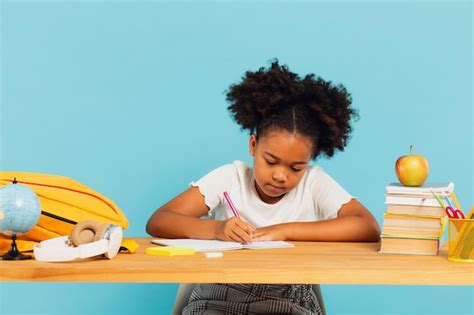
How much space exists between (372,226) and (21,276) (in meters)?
1.06

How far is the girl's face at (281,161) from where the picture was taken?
2506 mm

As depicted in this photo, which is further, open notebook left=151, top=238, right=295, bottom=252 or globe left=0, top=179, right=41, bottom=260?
open notebook left=151, top=238, right=295, bottom=252

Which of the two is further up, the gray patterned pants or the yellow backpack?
the yellow backpack

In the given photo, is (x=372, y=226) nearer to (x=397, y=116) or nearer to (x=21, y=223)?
(x=21, y=223)

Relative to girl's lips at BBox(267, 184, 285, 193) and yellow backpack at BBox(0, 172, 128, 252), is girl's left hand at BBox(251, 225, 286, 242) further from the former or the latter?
yellow backpack at BBox(0, 172, 128, 252)

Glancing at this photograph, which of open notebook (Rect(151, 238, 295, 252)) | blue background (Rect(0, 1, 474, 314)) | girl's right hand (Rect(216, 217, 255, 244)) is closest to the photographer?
open notebook (Rect(151, 238, 295, 252))

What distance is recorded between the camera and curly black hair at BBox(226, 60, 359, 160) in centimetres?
261

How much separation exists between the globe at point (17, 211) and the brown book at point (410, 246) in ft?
2.72

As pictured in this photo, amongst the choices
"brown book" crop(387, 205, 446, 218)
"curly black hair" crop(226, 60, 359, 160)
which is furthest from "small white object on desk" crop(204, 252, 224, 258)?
"curly black hair" crop(226, 60, 359, 160)

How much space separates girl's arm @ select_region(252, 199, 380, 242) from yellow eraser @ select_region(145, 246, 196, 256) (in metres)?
0.32

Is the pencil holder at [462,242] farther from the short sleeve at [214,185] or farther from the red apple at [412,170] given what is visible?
the short sleeve at [214,185]

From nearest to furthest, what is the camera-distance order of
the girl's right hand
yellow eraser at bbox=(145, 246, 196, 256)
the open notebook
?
yellow eraser at bbox=(145, 246, 196, 256) → the open notebook → the girl's right hand

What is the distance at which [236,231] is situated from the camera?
87.0 inches

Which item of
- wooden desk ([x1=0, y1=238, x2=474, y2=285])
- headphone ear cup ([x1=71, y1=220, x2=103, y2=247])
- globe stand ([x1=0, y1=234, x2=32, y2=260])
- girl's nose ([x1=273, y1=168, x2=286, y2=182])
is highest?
girl's nose ([x1=273, y1=168, x2=286, y2=182])
